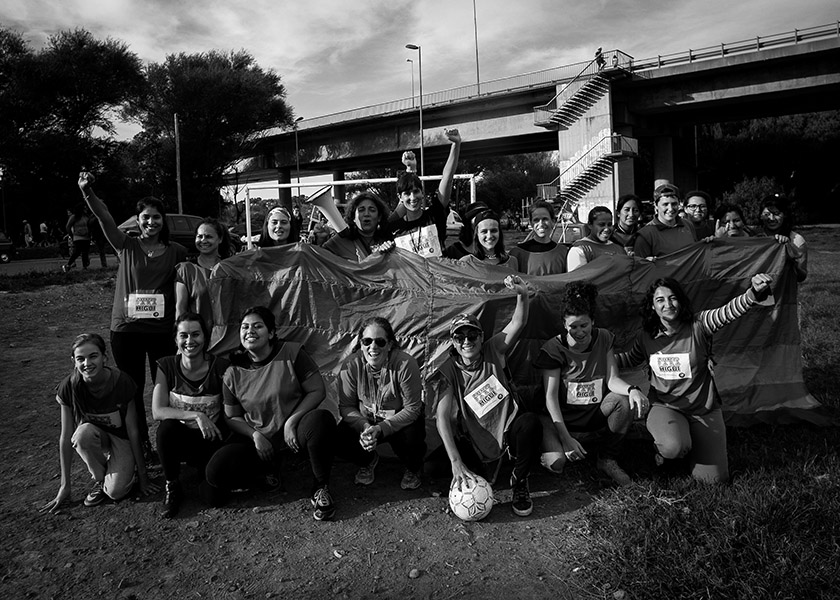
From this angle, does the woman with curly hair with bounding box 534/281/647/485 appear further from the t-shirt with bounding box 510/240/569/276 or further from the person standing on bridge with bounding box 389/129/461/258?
the person standing on bridge with bounding box 389/129/461/258

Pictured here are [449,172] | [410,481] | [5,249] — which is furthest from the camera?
[5,249]

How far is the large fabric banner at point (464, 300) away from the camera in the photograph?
445 cm

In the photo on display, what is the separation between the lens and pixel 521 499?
3428mm

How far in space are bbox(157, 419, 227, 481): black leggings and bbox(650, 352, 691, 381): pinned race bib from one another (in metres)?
2.72

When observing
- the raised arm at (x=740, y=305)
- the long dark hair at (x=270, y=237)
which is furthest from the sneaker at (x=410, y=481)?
the long dark hair at (x=270, y=237)

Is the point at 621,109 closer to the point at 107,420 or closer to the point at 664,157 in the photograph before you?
the point at 664,157

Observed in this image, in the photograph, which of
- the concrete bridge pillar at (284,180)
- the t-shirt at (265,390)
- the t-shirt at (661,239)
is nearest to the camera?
the t-shirt at (265,390)

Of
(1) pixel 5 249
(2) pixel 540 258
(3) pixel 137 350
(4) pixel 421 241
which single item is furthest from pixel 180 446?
(1) pixel 5 249

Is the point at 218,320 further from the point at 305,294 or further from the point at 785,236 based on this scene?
A: the point at 785,236

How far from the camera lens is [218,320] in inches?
187

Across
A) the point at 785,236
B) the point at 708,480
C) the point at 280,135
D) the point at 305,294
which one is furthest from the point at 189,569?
the point at 280,135

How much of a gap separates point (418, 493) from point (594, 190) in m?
26.6

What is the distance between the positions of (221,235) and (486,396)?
266 cm

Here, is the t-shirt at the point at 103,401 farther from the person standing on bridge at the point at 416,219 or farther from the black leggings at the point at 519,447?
the person standing on bridge at the point at 416,219
